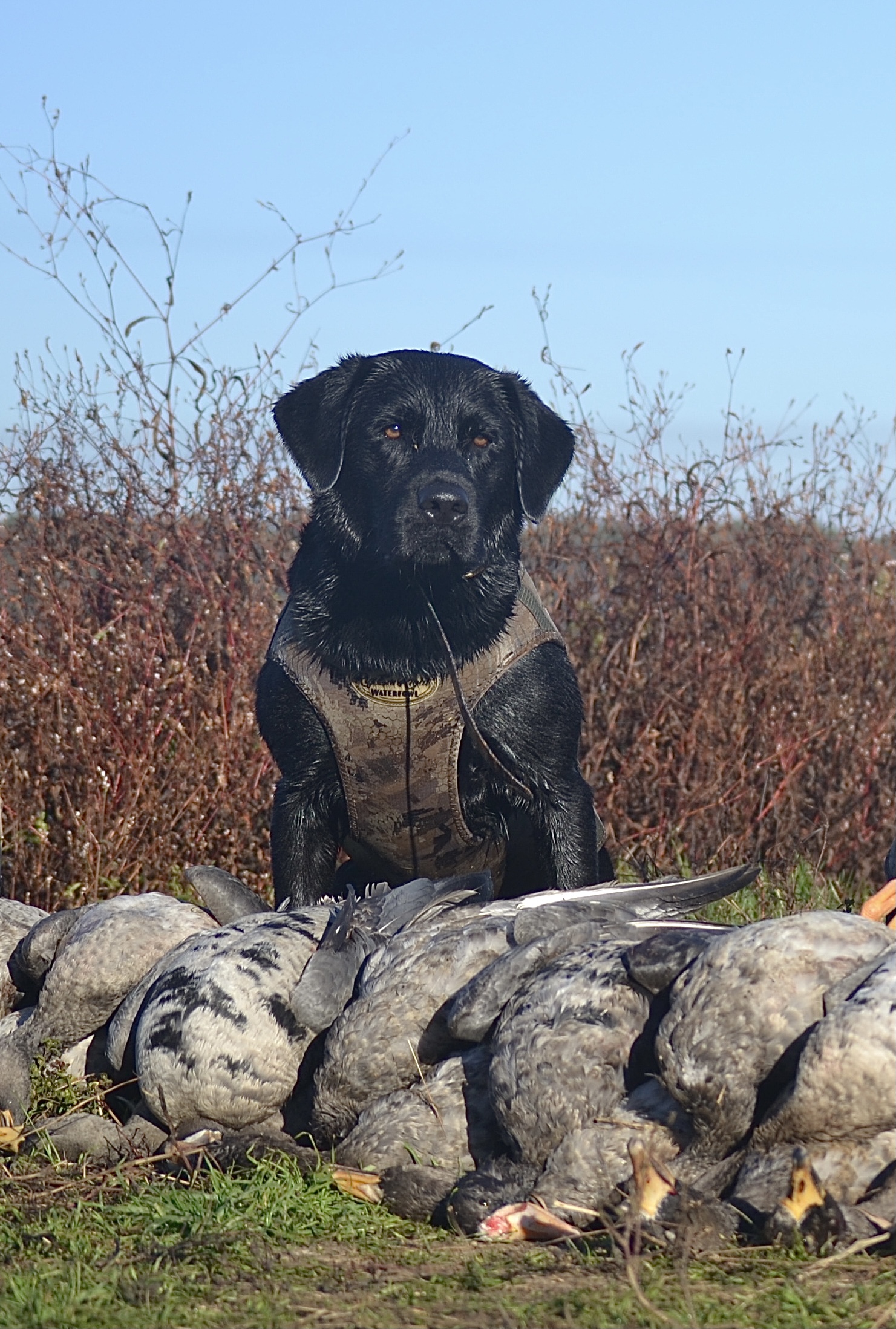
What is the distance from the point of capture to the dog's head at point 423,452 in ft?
13.5

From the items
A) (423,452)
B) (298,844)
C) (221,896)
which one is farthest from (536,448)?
(221,896)

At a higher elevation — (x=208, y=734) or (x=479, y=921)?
(x=208, y=734)

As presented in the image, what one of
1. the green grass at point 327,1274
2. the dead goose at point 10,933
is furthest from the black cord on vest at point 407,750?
the green grass at point 327,1274

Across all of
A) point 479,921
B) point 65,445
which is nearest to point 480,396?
point 479,921

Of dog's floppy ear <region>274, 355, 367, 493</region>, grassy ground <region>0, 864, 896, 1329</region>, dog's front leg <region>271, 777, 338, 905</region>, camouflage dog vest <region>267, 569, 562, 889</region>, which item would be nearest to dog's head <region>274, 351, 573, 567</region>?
dog's floppy ear <region>274, 355, 367, 493</region>

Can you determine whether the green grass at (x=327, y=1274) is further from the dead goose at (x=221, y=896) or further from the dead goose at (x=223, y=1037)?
the dead goose at (x=221, y=896)

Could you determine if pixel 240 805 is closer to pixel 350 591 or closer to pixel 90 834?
pixel 90 834

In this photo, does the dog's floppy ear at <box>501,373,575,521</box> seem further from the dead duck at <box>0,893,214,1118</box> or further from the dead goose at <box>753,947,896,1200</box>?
the dead goose at <box>753,947,896,1200</box>

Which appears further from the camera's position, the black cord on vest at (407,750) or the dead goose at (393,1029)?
the black cord on vest at (407,750)

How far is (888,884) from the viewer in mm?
3738

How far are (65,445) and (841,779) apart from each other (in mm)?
4032

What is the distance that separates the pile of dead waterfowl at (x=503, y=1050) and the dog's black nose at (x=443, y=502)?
1.03m

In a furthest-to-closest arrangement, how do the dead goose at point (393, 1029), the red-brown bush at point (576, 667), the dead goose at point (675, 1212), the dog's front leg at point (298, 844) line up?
the red-brown bush at point (576, 667)
the dog's front leg at point (298, 844)
the dead goose at point (393, 1029)
the dead goose at point (675, 1212)

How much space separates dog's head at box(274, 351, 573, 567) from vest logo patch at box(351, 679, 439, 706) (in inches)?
14.5
